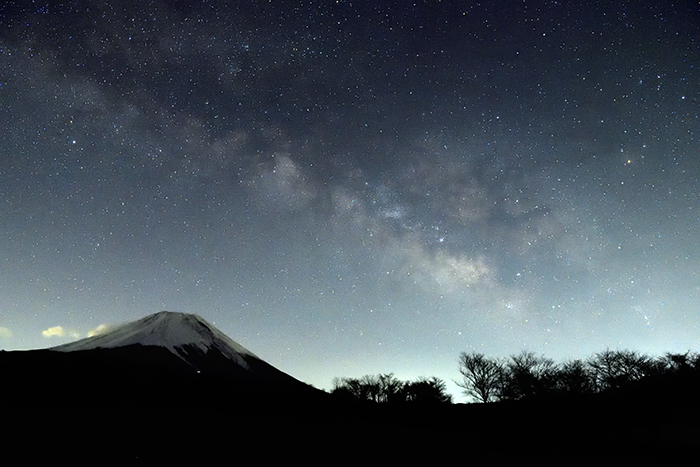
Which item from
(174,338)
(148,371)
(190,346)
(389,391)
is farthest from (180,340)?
(389,391)

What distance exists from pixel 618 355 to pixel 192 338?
348 ft

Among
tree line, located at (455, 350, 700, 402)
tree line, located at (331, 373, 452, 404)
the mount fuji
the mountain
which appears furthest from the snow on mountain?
tree line, located at (455, 350, 700, 402)

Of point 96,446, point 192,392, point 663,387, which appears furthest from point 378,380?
point 96,446

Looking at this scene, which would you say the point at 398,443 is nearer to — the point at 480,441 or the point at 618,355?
the point at 480,441

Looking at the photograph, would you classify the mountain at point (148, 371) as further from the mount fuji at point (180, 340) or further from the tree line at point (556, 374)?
the tree line at point (556, 374)

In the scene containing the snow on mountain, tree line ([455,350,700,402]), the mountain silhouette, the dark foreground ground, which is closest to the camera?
the dark foreground ground

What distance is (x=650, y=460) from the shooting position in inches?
489

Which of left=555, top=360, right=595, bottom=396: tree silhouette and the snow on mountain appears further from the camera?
the snow on mountain

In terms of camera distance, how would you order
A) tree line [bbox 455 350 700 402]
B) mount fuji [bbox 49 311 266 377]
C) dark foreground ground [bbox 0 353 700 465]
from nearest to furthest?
dark foreground ground [bbox 0 353 700 465], tree line [bbox 455 350 700 402], mount fuji [bbox 49 311 266 377]

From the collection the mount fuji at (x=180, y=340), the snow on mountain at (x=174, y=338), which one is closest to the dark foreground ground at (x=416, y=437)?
the mount fuji at (x=180, y=340)

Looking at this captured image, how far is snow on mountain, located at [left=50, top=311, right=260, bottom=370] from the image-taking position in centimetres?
8681

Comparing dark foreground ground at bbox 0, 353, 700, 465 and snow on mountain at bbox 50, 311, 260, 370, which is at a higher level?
snow on mountain at bbox 50, 311, 260, 370

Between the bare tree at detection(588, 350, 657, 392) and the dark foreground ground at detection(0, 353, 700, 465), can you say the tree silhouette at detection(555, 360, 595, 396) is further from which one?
the dark foreground ground at detection(0, 353, 700, 465)

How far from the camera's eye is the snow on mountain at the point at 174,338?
86.8 metres
